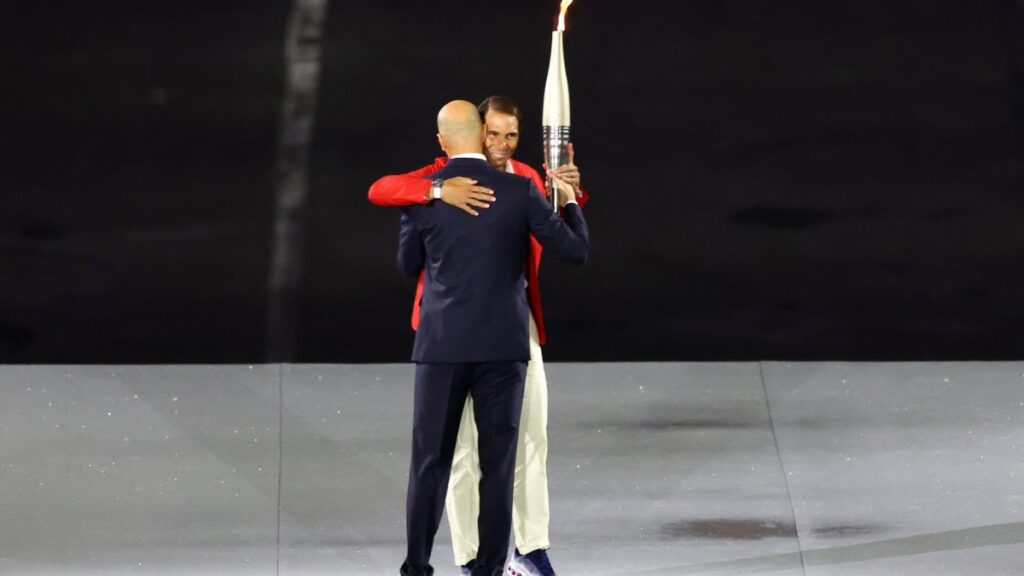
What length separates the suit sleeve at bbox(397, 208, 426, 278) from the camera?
4.98 m

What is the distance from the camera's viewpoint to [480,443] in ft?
16.6

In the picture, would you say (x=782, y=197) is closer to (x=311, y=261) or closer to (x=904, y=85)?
(x=904, y=85)

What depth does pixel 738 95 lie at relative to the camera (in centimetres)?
754

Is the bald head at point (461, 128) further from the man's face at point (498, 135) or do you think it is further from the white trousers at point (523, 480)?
the white trousers at point (523, 480)

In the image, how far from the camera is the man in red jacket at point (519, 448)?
5.07m

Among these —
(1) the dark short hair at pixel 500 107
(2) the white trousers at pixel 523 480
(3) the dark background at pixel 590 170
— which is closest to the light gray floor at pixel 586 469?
(3) the dark background at pixel 590 170

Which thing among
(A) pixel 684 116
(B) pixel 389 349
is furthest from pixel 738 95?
(B) pixel 389 349

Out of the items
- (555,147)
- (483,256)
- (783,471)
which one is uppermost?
(555,147)

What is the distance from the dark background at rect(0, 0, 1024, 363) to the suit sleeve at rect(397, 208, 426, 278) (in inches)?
99.6

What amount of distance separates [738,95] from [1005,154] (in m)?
1.08

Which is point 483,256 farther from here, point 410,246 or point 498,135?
point 498,135

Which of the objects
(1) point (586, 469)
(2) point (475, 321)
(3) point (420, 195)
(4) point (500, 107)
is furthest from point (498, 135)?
(1) point (586, 469)

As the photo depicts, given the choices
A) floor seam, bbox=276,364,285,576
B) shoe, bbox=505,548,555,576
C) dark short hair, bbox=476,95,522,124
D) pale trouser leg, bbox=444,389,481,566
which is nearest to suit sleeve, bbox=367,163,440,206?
dark short hair, bbox=476,95,522,124

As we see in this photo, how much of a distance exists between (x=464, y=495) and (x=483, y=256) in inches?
27.2
